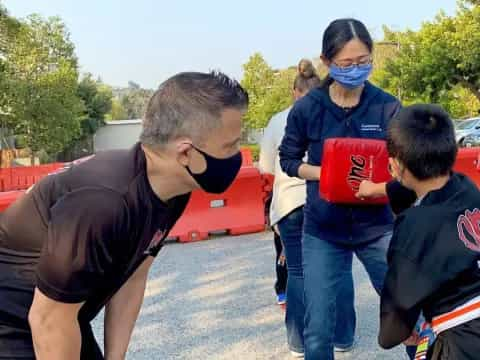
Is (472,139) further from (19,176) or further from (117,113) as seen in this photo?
(117,113)

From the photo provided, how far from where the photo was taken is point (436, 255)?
1.86 metres

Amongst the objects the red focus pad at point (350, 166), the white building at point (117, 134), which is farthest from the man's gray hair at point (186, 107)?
the white building at point (117, 134)

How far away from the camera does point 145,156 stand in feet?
5.15

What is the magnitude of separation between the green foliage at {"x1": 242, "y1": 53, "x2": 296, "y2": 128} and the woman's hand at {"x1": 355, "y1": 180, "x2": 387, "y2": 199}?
74.9ft

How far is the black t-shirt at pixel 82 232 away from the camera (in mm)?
1359

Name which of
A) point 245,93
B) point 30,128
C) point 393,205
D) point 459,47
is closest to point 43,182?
point 245,93

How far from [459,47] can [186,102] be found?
27.8 meters

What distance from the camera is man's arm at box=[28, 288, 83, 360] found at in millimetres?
1424

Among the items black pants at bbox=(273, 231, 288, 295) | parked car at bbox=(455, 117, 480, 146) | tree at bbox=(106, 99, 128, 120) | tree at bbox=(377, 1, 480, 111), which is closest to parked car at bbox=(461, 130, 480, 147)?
parked car at bbox=(455, 117, 480, 146)

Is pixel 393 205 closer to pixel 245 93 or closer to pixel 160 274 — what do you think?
pixel 245 93

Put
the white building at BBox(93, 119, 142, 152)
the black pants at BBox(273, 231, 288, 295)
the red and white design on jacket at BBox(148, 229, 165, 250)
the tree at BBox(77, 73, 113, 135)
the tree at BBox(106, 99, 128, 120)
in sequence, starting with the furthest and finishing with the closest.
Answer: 1. the tree at BBox(106, 99, 128, 120)
2. the white building at BBox(93, 119, 142, 152)
3. the tree at BBox(77, 73, 113, 135)
4. the black pants at BBox(273, 231, 288, 295)
5. the red and white design on jacket at BBox(148, 229, 165, 250)

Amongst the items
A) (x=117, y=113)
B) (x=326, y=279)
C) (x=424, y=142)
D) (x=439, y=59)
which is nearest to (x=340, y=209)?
(x=326, y=279)

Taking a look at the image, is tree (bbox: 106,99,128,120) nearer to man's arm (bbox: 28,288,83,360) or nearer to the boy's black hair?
the boy's black hair

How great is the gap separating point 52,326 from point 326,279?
1682 mm
